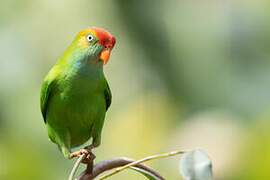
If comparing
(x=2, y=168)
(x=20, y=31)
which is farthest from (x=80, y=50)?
(x=20, y=31)

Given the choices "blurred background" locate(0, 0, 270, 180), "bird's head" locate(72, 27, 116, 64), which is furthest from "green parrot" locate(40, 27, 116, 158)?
"blurred background" locate(0, 0, 270, 180)

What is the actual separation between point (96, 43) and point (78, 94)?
25 cm

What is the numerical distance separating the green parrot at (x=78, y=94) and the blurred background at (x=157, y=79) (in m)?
0.94

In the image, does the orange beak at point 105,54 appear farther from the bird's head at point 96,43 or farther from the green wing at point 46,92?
the green wing at point 46,92

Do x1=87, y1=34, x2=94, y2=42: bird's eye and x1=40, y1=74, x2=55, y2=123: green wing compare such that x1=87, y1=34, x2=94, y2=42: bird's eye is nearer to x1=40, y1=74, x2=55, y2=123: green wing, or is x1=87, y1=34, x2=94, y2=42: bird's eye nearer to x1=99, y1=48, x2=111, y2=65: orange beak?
x1=99, y1=48, x2=111, y2=65: orange beak

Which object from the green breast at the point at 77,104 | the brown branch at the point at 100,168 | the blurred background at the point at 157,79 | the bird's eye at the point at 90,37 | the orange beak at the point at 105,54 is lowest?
the blurred background at the point at 157,79

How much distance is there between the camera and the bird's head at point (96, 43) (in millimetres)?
2396

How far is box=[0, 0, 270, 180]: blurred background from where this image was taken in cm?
457

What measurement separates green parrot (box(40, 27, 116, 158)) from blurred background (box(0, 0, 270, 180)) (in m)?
0.94

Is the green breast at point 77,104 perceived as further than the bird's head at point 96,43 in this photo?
Yes

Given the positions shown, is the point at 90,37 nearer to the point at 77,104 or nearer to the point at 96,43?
the point at 96,43

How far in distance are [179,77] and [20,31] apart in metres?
2.73

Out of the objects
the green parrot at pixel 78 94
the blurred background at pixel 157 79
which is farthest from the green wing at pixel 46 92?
the blurred background at pixel 157 79

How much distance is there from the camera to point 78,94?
252cm
